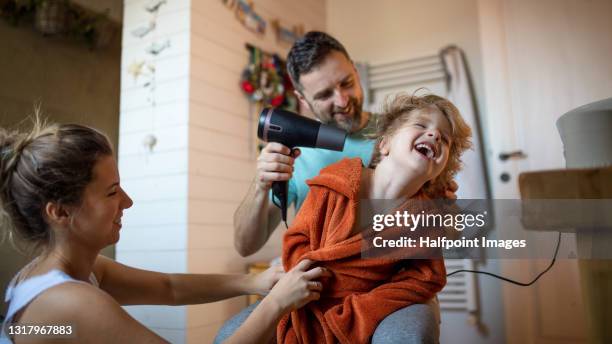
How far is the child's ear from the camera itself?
83 centimetres

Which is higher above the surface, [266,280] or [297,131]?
[297,131]

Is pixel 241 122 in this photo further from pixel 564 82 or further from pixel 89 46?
pixel 564 82

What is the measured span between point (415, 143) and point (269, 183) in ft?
1.32

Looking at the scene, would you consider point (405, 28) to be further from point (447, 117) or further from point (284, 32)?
point (447, 117)

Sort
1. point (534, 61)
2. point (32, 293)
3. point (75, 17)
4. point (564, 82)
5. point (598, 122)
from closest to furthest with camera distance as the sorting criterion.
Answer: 1. point (32, 293)
2. point (598, 122)
3. point (564, 82)
4. point (534, 61)
5. point (75, 17)

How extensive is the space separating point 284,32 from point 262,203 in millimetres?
1629

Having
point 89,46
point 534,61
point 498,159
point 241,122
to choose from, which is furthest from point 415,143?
point 89,46

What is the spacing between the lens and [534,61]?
1431 mm

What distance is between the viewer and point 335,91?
136 centimetres

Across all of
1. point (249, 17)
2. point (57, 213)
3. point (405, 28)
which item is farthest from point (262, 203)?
point (405, 28)

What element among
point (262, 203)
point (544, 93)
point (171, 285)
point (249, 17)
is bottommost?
point (171, 285)

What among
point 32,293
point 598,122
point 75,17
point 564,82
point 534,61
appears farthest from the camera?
point 75,17

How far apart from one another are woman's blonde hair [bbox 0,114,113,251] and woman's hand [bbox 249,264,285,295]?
1.45 ft
